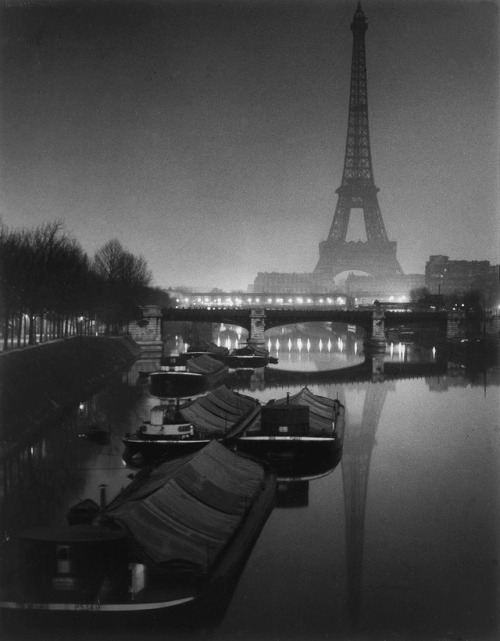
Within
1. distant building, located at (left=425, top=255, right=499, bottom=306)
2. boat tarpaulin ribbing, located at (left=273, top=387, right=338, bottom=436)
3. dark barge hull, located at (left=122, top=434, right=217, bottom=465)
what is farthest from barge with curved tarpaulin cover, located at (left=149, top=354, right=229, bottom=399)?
distant building, located at (left=425, top=255, right=499, bottom=306)

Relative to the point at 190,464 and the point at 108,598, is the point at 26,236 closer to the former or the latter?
the point at 190,464

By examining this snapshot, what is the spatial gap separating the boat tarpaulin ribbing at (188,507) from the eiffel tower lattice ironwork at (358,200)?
274 feet

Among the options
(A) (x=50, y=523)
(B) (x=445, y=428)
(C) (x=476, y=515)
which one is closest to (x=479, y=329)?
(B) (x=445, y=428)

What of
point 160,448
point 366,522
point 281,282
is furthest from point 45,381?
point 281,282

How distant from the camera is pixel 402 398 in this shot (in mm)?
29922

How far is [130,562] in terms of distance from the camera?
8.71m

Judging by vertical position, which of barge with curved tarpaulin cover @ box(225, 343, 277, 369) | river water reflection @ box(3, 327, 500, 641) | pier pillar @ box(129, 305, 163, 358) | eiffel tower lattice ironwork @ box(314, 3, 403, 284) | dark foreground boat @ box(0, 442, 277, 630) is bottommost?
river water reflection @ box(3, 327, 500, 641)

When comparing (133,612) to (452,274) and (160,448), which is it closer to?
(160,448)

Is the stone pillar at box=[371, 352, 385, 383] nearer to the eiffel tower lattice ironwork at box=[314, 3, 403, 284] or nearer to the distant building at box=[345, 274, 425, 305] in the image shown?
the eiffel tower lattice ironwork at box=[314, 3, 403, 284]

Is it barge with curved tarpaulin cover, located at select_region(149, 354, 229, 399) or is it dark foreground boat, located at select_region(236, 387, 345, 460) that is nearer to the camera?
dark foreground boat, located at select_region(236, 387, 345, 460)

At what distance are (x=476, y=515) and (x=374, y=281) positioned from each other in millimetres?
106439

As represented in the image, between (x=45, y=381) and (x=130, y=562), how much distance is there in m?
17.3

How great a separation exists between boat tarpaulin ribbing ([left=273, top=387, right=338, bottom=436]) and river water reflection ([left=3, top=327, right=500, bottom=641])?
0.82 meters

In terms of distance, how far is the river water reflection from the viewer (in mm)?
9039
